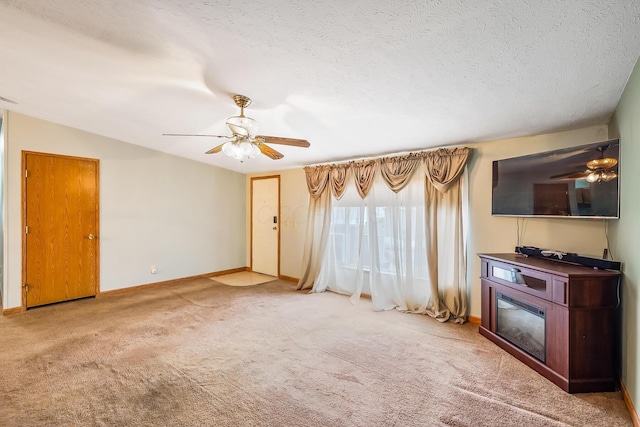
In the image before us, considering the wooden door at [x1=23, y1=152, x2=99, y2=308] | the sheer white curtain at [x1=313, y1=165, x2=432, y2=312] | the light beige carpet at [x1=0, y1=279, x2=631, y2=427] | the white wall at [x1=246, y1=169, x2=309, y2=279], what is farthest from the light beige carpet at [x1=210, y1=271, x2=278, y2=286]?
the wooden door at [x1=23, y1=152, x2=99, y2=308]

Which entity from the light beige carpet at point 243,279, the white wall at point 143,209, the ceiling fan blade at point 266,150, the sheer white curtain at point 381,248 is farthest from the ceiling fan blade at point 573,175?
the white wall at point 143,209

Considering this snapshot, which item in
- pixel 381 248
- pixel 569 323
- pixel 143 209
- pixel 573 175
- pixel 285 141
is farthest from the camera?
pixel 143 209

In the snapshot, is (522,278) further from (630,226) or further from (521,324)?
(630,226)

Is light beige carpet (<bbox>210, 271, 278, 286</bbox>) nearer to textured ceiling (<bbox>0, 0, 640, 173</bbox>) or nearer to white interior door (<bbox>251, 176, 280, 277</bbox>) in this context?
white interior door (<bbox>251, 176, 280, 277</bbox>)

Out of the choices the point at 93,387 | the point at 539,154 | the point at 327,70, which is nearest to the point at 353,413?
the point at 93,387

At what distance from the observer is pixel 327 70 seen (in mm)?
2059

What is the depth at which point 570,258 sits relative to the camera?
2453 millimetres

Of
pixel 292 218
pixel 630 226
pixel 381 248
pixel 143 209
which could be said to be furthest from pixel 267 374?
pixel 143 209

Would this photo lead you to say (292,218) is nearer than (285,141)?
No

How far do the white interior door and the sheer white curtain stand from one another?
55.4 inches

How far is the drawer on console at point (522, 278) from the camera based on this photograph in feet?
7.55

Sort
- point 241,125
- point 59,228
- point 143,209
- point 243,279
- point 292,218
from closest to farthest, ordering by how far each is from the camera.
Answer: point 241,125 → point 59,228 → point 143,209 → point 292,218 → point 243,279

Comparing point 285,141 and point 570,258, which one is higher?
point 285,141

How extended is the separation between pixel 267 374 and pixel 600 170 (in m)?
3.14
